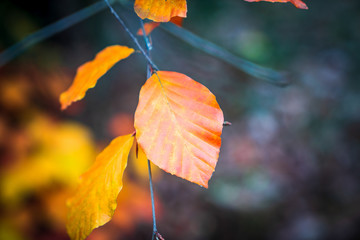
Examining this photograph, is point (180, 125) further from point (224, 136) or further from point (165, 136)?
point (224, 136)

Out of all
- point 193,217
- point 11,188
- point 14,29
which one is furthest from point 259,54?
point 11,188

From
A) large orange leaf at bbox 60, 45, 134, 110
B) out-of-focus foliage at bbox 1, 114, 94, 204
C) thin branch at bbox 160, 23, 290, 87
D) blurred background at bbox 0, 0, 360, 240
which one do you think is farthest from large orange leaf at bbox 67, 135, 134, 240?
out-of-focus foliage at bbox 1, 114, 94, 204

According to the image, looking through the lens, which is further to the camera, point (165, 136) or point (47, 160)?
point (47, 160)

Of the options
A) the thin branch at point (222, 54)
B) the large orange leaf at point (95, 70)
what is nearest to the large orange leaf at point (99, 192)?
the large orange leaf at point (95, 70)

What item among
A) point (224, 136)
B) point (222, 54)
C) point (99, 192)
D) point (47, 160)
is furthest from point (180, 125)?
point (224, 136)

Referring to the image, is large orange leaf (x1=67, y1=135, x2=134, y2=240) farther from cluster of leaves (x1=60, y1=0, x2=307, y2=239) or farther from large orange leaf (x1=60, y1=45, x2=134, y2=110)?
large orange leaf (x1=60, y1=45, x2=134, y2=110)

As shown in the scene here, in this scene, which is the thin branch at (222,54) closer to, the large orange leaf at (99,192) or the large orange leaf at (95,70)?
the large orange leaf at (95,70)
